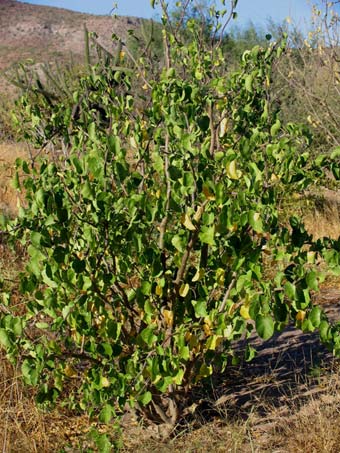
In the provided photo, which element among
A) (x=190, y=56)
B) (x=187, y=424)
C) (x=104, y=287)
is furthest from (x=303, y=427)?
(x=190, y=56)

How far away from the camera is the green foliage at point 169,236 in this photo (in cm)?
240

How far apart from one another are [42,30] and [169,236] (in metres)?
49.7

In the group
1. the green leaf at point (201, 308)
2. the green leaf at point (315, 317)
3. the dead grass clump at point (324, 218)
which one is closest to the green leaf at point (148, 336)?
the green leaf at point (201, 308)

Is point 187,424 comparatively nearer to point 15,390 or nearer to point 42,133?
point 15,390

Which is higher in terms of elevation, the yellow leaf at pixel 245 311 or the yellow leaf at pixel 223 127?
the yellow leaf at pixel 223 127

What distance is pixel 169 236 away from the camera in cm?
274

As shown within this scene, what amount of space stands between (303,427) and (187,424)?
22.1 inches

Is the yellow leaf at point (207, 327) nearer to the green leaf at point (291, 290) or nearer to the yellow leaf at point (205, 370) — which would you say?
the yellow leaf at point (205, 370)

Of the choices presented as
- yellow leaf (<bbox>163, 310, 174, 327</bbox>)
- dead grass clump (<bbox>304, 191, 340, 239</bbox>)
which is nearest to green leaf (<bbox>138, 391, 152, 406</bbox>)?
yellow leaf (<bbox>163, 310, 174, 327</bbox>)

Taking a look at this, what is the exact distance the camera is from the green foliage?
2.40 m

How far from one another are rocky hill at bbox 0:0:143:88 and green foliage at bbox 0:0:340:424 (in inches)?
1518

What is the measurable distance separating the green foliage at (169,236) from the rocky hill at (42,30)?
38.6 metres

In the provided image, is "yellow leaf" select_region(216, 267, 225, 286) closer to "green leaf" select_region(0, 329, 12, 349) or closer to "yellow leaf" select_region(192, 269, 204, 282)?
"yellow leaf" select_region(192, 269, 204, 282)

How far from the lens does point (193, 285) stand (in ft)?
10.1
